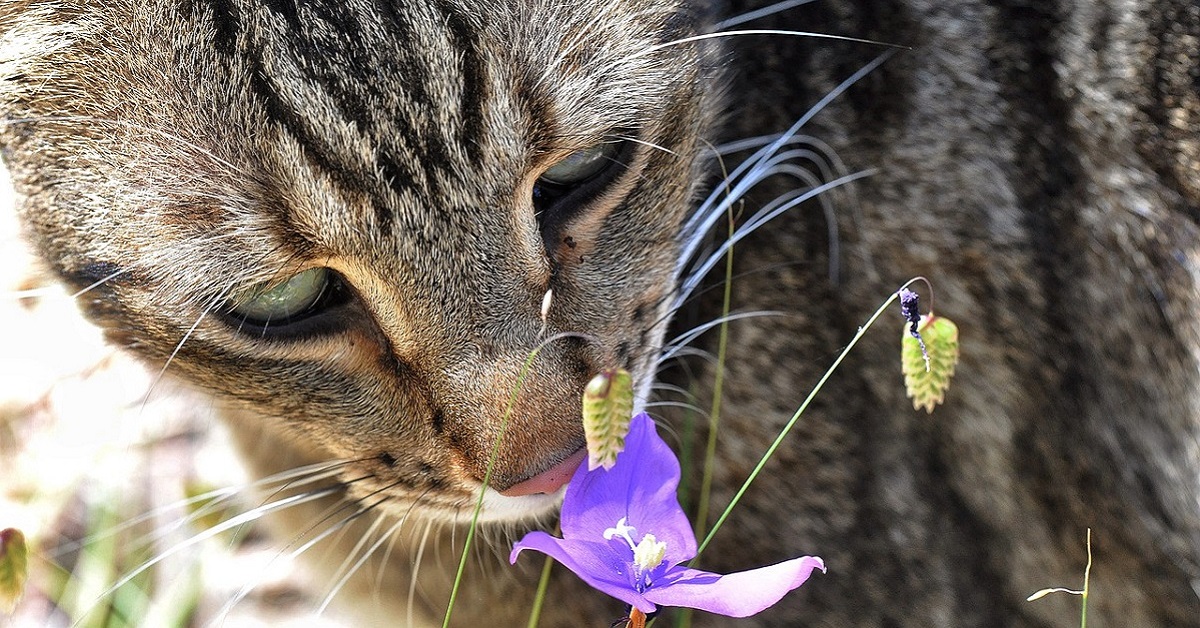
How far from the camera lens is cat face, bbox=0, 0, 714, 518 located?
149cm

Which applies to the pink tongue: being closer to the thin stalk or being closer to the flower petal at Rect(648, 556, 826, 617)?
the thin stalk

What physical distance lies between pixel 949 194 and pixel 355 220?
101cm

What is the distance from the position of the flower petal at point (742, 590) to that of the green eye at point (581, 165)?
2.09 ft

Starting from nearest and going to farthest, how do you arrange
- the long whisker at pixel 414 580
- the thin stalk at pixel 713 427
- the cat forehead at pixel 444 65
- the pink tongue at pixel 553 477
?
the cat forehead at pixel 444 65 < the pink tongue at pixel 553 477 < the thin stalk at pixel 713 427 < the long whisker at pixel 414 580

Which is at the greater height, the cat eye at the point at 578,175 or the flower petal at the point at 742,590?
the cat eye at the point at 578,175

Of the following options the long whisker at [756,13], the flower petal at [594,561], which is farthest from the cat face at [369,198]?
the flower petal at [594,561]

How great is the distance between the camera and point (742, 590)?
1.21m

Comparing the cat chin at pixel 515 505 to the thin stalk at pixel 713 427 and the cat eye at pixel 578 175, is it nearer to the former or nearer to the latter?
the thin stalk at pixel 713 427

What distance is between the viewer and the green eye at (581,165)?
1.68 metres

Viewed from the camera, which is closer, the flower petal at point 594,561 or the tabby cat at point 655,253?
the flower petal at point 594,561

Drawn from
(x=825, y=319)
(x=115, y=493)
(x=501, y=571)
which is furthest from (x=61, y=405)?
(x=825, y=319)

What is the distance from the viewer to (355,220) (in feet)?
4.97

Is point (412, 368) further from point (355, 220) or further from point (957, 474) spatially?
point (957, 474)

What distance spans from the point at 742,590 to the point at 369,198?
2.18 feet
